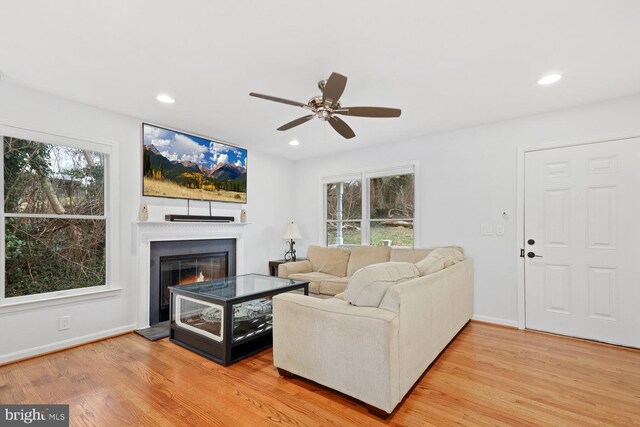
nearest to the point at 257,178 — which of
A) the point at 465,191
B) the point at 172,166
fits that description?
the point at 172,166

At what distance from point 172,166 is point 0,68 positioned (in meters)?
1.68

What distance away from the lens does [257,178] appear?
202 inches

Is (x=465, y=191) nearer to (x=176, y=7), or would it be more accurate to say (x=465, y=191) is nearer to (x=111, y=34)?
(x=176, y=7)

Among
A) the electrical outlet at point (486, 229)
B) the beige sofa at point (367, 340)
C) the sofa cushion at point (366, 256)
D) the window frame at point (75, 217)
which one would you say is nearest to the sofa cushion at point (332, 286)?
the sofa cushion at point (366, 256)

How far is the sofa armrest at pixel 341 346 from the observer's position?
5.95 ft

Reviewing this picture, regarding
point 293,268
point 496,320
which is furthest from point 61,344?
point 496,320

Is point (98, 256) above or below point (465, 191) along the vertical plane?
below

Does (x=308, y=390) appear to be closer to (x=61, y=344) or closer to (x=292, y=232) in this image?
(x=61, y=344)

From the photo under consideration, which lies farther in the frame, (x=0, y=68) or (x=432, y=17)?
(x=0, y=68)

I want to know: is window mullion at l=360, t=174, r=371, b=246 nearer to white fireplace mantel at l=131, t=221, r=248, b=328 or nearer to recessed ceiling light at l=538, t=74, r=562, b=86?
white fireplace mantel at l=131, t=221, r=248, b=328

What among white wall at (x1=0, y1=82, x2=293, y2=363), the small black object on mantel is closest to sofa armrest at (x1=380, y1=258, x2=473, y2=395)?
the small black object on mantel

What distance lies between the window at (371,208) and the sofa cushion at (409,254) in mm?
367

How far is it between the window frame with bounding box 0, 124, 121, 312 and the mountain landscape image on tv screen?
37 centimetres

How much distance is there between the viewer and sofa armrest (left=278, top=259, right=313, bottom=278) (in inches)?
174
